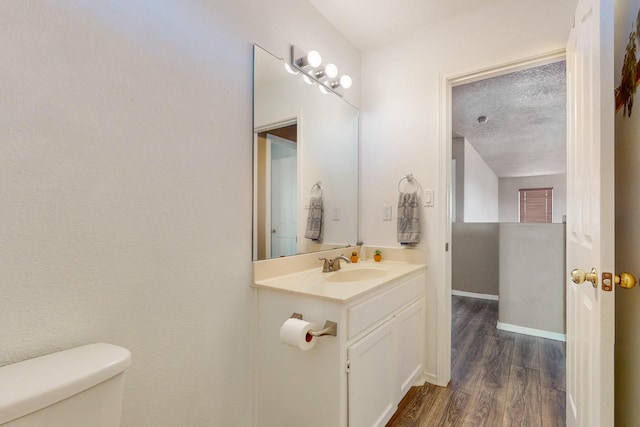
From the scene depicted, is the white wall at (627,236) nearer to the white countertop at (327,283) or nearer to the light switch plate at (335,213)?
the white countertop at (327,283)

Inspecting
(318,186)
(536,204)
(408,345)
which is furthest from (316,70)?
(536,204)

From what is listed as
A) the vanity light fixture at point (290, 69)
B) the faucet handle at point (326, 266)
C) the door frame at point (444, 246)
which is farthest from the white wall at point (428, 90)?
the vanity light fixture at point (290, 69)

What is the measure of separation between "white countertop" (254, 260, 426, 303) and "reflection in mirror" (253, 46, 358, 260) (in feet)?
0.47

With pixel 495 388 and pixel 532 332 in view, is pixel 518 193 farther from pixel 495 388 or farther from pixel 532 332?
pixel 495 388

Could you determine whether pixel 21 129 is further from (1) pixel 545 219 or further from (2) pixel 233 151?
(1) pixel 545 219

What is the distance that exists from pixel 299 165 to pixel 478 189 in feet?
19.1

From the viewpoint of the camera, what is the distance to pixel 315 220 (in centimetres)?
195

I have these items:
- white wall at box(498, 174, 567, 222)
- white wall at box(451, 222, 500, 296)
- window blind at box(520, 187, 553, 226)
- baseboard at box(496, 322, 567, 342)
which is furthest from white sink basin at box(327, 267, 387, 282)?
window blind at box(520, 187, 553, 226)

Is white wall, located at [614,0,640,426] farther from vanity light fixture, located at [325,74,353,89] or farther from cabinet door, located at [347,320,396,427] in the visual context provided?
vanity light fixture, located at [325,74,353,89]

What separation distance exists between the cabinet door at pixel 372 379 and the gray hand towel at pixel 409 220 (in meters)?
0.67

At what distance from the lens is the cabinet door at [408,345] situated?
1.70 meters

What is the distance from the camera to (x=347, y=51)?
88.5 inches

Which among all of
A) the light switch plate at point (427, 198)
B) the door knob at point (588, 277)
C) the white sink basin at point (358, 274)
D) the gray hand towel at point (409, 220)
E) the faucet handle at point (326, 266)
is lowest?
the white sink basin at point (358, 274)

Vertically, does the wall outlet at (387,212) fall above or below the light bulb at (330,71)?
below
